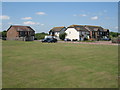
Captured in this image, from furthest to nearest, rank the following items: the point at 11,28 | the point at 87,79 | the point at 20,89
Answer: the point at 11,28 < the point at 87,79 < the point at 20,89

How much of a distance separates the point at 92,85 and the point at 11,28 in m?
68.8

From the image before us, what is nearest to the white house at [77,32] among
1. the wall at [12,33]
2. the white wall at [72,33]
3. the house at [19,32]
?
the white wall at [72,33]

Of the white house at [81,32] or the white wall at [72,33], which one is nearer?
the white house at [81,32]

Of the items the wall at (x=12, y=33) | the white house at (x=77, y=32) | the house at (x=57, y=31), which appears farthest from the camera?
the house at (x=57, y=31)

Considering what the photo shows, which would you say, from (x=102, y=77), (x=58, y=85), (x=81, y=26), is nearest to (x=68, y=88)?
(x=58, y=85)

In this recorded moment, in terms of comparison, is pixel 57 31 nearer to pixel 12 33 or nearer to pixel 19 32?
pixel 19 32

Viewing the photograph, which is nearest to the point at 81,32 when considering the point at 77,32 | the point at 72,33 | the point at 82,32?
the point at 82,32

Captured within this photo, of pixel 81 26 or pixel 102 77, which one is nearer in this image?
pixel 102 77

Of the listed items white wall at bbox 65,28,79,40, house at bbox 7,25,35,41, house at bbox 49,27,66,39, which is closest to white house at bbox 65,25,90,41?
white wall at bbox 65,28,79,40

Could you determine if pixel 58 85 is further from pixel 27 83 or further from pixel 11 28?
pixel 11 28

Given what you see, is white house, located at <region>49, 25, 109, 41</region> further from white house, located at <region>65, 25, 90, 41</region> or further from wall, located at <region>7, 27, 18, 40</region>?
wall, located at <region>7, 27, 18, 40</region>

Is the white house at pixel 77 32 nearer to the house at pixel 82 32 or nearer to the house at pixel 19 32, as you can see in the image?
the house at pixel 82 32

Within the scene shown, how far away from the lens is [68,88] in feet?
18.2

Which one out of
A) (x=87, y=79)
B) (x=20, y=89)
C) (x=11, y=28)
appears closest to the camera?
(x=20, y=89)
